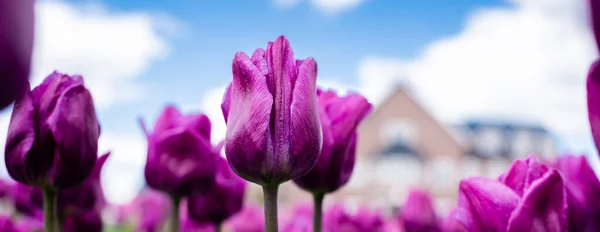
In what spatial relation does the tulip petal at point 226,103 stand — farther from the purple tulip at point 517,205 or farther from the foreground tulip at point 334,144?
the purple tulip at point 517,205

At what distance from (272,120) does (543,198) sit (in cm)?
36

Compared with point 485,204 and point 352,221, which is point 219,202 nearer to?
point 352,221

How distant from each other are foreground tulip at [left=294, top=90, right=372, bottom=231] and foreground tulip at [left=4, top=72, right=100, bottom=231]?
32 cm

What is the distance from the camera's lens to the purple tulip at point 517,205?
2.92ft

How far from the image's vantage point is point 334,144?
1085 millimetres

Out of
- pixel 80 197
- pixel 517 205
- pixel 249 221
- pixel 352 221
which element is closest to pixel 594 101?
pixel 517 205

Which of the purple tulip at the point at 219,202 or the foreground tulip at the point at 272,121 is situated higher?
the foreground tulip at the point at 272,121

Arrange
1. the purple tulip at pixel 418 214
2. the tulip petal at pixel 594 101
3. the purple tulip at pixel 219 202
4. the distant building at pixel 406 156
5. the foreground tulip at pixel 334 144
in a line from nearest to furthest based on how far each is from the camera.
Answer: the tulip petal at pixel 594 101 < the foreground tulip at pixel 334 144 < the purple tulip at pixel 219 202 < the purple tulip at pixel 418 214 < the distant building at pixel 406 156

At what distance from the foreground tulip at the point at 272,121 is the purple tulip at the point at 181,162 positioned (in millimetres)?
388

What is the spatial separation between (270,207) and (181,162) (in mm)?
463

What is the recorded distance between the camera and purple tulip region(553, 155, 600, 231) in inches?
37.4

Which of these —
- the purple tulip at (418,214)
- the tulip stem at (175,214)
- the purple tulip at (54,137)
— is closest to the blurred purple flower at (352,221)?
the purple tulip at (418,214)

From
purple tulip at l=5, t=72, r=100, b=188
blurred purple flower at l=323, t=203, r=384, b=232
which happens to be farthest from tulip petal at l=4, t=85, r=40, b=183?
blurred purple flower at l=323, t=203, r=384, b=232

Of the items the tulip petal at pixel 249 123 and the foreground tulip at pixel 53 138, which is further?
the foreground tulip at pixel 53 138
